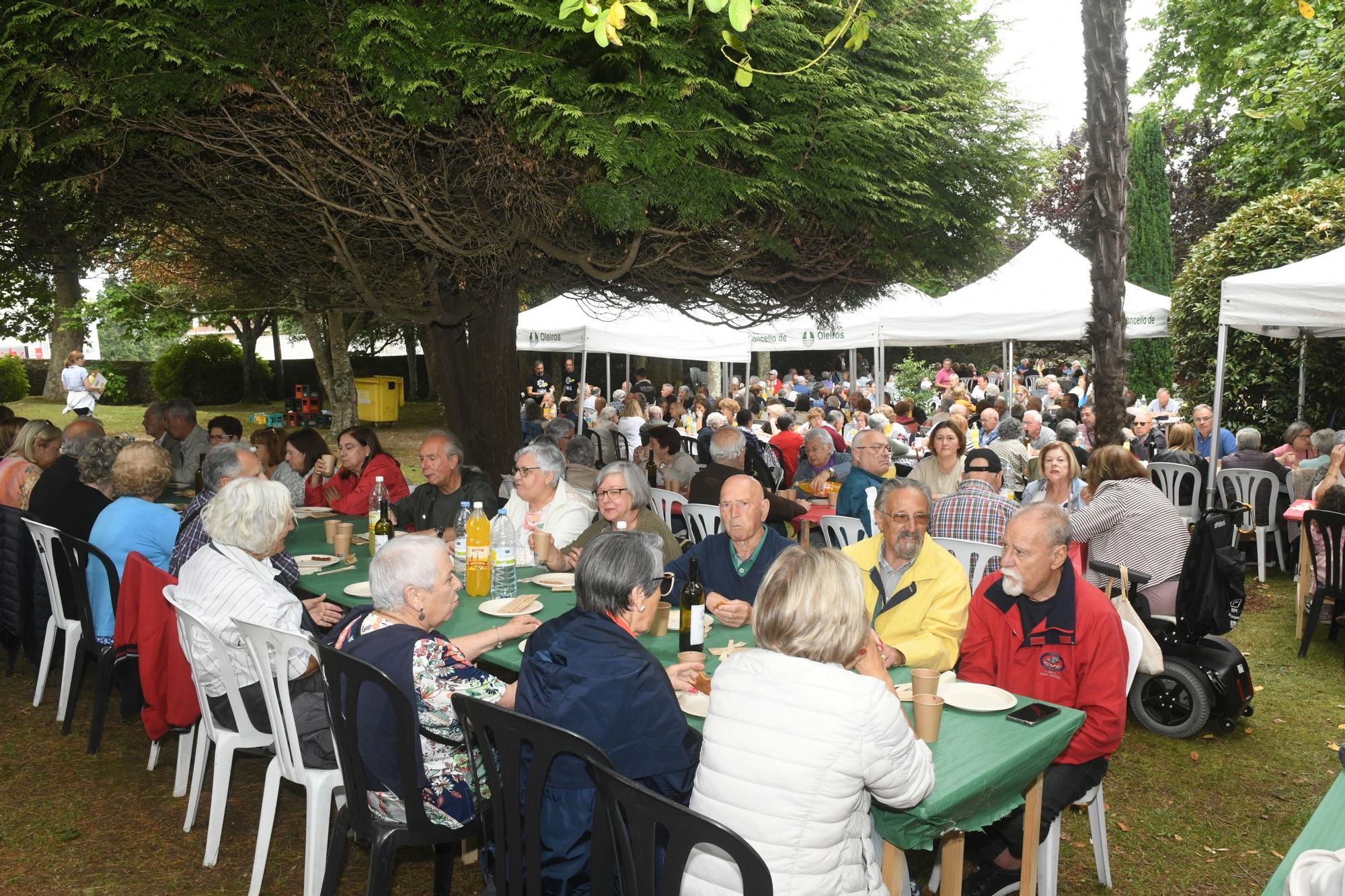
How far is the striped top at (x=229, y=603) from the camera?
3461mm

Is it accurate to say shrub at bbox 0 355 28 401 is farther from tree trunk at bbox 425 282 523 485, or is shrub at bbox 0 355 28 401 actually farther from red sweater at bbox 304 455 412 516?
red sweater at bbox 304 455 412 516

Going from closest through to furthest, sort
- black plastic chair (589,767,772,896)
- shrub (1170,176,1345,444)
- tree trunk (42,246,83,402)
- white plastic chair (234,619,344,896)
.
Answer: black plastic chair (589,767,772,896) → white plastic chair (234,619,344,896) → shrub (1170,176,1345,444) → tree trunk (42,246,83,402)

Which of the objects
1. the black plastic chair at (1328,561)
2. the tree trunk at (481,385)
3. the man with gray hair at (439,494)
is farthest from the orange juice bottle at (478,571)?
the black plastic chair at (1328,561)

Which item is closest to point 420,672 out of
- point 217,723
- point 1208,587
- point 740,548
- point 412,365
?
point 217,723

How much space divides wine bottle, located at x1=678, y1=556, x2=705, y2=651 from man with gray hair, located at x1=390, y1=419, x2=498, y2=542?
2703mm

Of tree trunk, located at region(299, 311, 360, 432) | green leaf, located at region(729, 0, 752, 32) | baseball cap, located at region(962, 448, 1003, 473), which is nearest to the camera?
green leaf, located at region(729, 0, 752, 32)

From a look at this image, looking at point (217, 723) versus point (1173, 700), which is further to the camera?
point (1173, 700)

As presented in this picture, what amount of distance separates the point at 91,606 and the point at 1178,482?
8.22 meters

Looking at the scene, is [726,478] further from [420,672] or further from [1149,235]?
[1149,235]

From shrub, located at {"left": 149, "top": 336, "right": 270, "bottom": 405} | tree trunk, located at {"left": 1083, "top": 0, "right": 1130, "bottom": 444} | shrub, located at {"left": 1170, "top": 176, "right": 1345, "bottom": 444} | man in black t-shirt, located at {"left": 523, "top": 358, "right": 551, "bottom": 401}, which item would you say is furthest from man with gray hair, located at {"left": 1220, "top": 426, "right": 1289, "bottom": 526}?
shrub, located at {"left": 149, "top": 336, "right": 270, "bottom": 405}

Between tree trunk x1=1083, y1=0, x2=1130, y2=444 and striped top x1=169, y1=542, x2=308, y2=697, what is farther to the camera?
tree trunk x1=1083, y1=0, x2=1130, y2=444

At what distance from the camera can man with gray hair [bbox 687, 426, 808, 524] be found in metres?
6.59

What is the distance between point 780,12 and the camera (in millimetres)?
5395

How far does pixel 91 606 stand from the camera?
4617 mm
